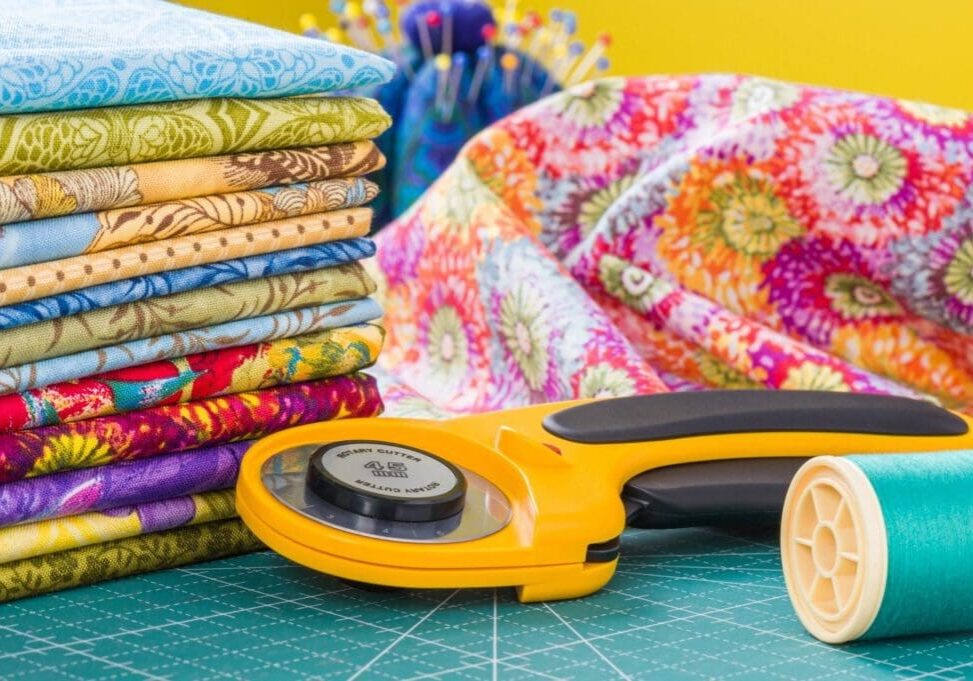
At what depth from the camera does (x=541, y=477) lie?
708 millimetres

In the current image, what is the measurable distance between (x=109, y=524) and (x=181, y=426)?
0.20 ft

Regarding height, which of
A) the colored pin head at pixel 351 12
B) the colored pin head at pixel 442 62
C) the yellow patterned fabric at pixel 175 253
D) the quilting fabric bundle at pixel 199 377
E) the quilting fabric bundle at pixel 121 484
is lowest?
the quilting fabric bundle at pixel 121 484

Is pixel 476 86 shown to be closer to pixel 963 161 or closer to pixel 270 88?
pixel 963 161

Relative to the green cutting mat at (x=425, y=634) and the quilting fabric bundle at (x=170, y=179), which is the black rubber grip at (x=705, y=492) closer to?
the green cutting mat at (x=425, y=634)

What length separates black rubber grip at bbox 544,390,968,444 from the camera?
761 millimetres

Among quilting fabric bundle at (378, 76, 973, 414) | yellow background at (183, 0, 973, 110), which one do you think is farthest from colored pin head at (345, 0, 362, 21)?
yellow background at (183, 0, 973, 110)

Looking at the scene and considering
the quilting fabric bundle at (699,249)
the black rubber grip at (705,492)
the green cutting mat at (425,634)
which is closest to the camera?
the green cutting mat at (425,634)

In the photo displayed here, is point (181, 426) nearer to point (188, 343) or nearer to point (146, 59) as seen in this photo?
point (188, 343)

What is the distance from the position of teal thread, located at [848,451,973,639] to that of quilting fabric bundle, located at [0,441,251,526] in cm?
33

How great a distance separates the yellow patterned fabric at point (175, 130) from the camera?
26.4 inches

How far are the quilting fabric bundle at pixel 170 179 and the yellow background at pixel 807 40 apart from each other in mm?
1131

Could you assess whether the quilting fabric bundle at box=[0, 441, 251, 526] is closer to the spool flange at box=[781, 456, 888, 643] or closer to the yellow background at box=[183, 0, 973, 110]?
the spool flange at box=[781, 456, 888, 643]

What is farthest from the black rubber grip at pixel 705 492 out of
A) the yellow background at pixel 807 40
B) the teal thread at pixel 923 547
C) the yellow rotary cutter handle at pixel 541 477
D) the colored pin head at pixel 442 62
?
the yellow background at pixel 807 40

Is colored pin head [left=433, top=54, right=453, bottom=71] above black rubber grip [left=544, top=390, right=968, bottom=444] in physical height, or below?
above
